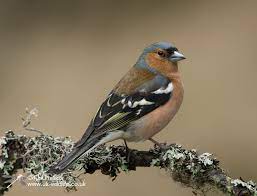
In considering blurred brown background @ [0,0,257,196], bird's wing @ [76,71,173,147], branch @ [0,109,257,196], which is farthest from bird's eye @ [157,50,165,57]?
blurred brown background @ [0,0,257,196]

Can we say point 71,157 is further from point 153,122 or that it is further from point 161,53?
point 161,53

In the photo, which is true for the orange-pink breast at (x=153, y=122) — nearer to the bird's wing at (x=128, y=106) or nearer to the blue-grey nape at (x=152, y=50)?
the bird's wing at (x=128, y=106)

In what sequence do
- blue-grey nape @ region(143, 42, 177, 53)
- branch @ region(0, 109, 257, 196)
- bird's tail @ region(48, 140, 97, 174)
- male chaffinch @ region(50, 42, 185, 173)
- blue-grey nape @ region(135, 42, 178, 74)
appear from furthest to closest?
blue-grey nape @ region(143, 42, 177, 53) < blue-grey nape @ region(135, 42, 178, 74) < male chaffinch @ region(50, 42, 185, 173) < bird's tail @ region(48, 140, 97, 174) < branch @ region(0, 109, 257, 196)

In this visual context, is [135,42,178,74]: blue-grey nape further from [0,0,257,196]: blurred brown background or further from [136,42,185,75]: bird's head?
[0,0,257,196]: blurred brown background

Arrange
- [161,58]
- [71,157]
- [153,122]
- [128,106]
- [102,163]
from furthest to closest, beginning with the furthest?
[161,58], [153,122], [128,106], [102,163], [71,157]

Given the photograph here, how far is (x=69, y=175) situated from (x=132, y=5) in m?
8.95

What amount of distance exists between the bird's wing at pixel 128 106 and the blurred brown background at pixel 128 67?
2.40 meters

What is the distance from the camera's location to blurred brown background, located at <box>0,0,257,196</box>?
9188 mm

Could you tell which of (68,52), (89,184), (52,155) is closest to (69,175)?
(52,155)

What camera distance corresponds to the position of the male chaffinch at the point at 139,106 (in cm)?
511

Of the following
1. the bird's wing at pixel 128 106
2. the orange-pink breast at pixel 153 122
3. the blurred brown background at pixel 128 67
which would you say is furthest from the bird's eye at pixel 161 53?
the blurred brown background at pixel 128 67

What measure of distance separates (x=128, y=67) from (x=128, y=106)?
5.74 m

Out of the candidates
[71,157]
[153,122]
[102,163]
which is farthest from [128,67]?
[71,157]

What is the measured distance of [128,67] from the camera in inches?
436
